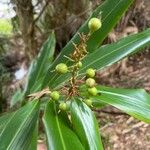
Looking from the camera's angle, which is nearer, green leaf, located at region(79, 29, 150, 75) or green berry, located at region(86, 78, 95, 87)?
green berry, located at region(86, 78, 95, 87)

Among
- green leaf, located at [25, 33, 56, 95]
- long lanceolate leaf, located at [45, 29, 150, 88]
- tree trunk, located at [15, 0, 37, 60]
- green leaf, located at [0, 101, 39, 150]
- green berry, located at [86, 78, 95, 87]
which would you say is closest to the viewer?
green berry, located at [86, 78, 95, 87]

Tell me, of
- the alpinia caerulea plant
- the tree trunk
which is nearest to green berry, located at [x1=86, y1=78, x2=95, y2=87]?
the alpinia caerulea plant

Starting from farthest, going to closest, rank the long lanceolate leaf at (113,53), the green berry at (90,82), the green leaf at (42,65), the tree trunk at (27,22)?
the tree trunk at (27,22) → the green leaf at (42,65) → the long lanceolate leaf at (113,53) → the green berry at (90,82)

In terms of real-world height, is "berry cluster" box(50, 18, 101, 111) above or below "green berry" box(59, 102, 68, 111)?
above

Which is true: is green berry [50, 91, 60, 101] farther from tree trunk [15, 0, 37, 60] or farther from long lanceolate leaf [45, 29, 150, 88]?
tree trunk [15, 0, 37, 60]

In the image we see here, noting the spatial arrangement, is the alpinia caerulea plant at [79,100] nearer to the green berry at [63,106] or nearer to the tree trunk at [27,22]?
the green berry at [63,106]

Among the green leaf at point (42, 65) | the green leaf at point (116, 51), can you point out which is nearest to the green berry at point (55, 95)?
the green leaf at point (116, 51)

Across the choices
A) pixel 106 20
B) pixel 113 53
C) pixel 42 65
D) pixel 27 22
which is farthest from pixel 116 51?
pixel 27 22

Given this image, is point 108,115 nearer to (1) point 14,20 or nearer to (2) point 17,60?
(1) point 14,20
